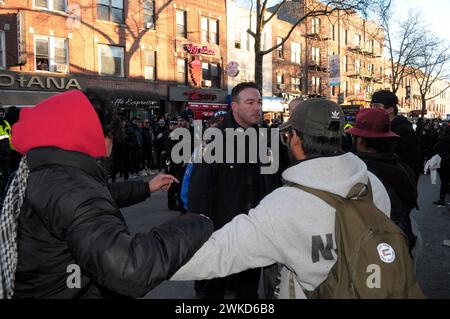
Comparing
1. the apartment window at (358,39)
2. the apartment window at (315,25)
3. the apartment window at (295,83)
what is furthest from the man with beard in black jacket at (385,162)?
the apartment window at (358,39)

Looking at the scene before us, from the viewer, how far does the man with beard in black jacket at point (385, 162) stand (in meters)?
2.94

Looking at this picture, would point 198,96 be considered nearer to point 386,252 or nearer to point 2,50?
point 2,50

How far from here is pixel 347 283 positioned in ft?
5.05

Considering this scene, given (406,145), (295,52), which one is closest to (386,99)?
(406,145)

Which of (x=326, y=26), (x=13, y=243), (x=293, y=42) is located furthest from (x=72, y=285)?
(x=326, y=26)

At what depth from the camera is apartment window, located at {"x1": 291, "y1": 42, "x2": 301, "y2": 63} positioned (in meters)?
35.8

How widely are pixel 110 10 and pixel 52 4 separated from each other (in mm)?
3279

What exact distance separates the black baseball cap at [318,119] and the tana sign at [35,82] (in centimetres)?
1898

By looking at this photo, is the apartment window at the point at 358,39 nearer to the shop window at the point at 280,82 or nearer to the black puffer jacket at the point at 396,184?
the shop window at the point at 280,82

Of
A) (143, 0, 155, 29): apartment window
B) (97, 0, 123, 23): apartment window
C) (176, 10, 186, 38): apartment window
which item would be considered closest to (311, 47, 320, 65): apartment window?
(176, 10, 186, 38): apartment window

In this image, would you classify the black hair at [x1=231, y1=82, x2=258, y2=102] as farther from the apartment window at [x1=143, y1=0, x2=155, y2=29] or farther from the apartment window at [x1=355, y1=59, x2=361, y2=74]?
the apartment window at [x1=355, y1=59, x2=361, y2=74]

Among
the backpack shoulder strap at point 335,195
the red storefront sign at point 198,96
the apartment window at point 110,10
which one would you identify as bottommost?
the backpack shoulder strap at point 335,195

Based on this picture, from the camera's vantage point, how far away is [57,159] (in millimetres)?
1467

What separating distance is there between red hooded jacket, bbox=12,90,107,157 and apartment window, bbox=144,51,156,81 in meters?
22.9
